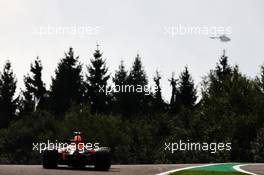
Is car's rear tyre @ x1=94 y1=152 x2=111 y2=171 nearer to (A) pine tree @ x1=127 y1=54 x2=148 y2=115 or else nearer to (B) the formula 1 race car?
(B) the formula 1 race car

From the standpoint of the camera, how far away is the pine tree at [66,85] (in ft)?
237

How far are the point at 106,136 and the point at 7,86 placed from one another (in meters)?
24.9

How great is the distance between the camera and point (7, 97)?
244ft

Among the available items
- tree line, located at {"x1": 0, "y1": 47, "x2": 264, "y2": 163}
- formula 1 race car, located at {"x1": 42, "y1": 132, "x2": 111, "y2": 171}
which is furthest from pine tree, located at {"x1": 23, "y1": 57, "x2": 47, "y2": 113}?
formula 1 race car, located at {"x1": 42, "y1": 132, "x2": 111, "y2": 171}

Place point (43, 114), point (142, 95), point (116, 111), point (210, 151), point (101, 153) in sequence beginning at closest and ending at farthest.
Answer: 1. point (101, 153)
2. point (210, 151)
3. point (43, 114)
4. point (116, 111)
5. point (142, 95)

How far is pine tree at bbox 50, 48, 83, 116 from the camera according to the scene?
72.2 meters

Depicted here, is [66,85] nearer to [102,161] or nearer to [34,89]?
[34,89]

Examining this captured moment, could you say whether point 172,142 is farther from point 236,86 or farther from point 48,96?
point 48,96

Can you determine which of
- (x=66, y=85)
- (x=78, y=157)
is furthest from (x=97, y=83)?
(x=78, y=157)

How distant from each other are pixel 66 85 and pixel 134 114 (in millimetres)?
10740

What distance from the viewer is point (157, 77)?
7669 cm

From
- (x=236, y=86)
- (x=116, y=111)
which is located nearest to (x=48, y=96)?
(x=116, y=111)

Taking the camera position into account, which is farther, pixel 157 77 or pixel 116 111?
pixel 157 77

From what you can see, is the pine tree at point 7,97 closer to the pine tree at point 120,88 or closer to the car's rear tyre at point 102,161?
the pine tree at point 120,88
